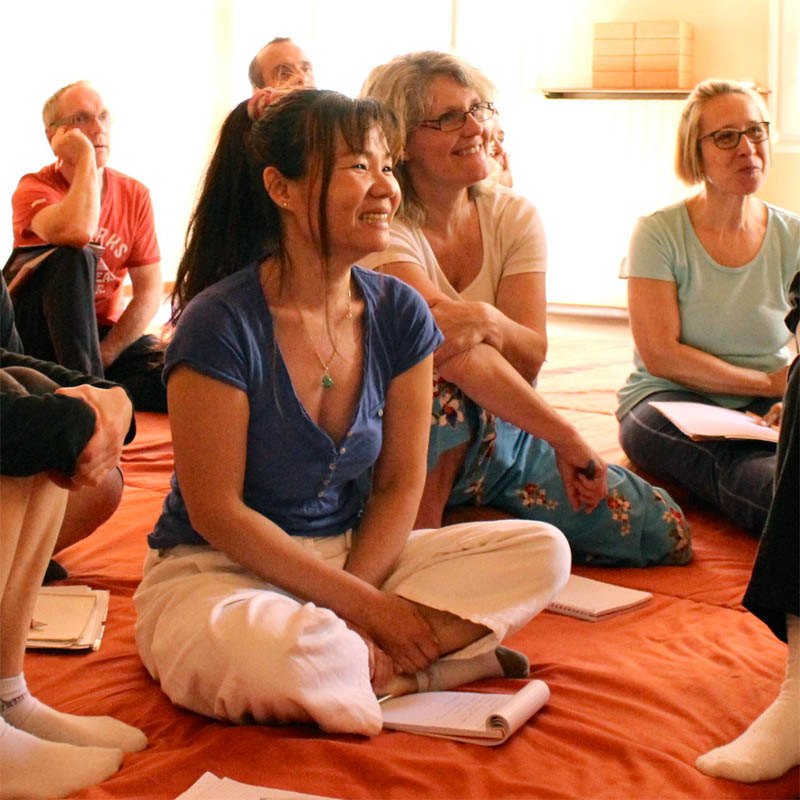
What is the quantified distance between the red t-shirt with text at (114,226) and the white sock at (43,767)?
2168 mm

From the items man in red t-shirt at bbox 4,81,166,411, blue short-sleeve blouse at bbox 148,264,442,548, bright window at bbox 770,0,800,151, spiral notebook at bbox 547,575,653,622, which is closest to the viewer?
blue short-sleeve blouse at bbox 148,264,442,548

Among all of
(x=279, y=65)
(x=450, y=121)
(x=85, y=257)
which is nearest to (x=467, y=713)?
(x=450, y=121)

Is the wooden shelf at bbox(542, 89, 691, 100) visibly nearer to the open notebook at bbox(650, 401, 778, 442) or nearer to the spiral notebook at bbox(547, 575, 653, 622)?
the open notebook at bbox(650, 401, 778, 442)

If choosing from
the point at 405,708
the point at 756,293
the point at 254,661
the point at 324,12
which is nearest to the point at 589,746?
the point at 405,708

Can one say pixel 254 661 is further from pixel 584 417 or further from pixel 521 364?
pixel 584 417

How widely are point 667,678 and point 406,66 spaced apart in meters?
1.13

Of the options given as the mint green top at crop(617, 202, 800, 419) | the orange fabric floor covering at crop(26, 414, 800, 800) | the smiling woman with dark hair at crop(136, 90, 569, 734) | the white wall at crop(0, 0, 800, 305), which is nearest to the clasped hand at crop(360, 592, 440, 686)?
the smiling woman with dark hair at crop(136, 90, 569, 734)

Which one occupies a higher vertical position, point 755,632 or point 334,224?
point 334,224

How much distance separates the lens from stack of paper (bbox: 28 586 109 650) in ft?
5.80

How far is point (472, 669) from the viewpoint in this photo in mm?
1645

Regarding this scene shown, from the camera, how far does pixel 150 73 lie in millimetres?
6145

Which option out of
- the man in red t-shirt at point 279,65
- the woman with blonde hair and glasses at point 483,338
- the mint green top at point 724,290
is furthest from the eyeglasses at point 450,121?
the man in red t-shirt at point 279,65

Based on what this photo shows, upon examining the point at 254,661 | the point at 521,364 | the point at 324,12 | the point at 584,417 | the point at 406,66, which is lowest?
the point at 584,417

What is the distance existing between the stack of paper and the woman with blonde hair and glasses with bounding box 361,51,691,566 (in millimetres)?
565
